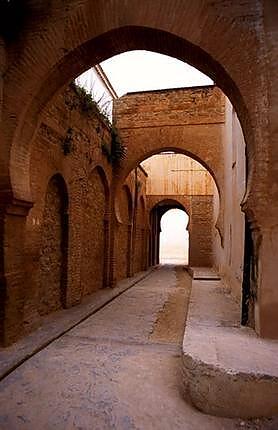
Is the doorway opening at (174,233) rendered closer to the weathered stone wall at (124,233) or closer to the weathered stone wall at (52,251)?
the weathered stone wall at (124,233)

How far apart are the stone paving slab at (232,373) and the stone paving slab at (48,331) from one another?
85.8 inches

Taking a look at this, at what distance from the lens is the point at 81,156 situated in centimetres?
792

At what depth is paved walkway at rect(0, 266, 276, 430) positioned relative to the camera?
305 centimetres

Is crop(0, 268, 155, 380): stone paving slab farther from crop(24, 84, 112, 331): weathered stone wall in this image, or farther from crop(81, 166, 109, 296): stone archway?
crop(81, 166, 109, 296): stone archway

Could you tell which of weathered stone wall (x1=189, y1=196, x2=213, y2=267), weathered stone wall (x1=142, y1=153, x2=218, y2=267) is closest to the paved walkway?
weathered stone wall (x1=189, y1=196, x2=213, y2=267)

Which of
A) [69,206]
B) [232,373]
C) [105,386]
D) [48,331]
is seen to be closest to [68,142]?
[69,206]

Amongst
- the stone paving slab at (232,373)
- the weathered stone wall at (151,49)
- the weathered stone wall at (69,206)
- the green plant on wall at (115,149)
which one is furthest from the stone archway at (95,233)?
the stone paving slab at (232,373)

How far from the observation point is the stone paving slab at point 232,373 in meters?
2.99

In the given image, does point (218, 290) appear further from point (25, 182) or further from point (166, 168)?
point (166, 168)

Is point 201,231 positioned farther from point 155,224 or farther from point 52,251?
point 52,251

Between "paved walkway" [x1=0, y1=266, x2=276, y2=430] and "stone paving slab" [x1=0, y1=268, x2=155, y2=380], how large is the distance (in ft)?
0.33

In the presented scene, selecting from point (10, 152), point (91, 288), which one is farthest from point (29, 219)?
point (91, 288)

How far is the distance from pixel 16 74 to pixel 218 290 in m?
6.74

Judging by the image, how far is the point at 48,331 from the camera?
5.45 metres
